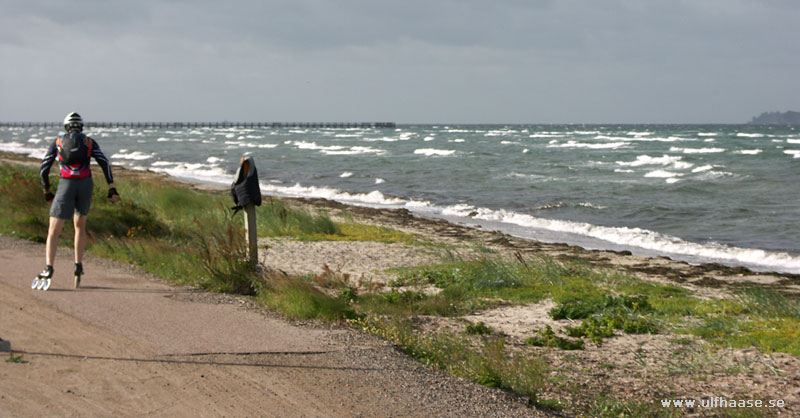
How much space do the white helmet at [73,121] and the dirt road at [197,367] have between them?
1835 mm

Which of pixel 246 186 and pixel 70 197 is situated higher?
pixel 246 186

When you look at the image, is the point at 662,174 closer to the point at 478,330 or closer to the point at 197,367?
the point at 478,330

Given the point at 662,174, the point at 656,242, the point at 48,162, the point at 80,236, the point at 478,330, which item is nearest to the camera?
the point at 478,330

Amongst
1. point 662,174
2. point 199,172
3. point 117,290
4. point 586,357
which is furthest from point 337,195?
point 586,357

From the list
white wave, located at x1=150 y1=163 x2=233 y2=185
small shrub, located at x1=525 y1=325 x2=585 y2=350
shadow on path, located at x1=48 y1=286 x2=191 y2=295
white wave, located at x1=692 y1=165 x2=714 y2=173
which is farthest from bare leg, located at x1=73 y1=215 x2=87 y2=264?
white wave, located at x1=692 y1=165 x2=714 y2=173

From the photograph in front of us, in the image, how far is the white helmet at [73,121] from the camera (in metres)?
7.61

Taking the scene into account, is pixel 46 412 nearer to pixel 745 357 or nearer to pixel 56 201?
pixel 56 201

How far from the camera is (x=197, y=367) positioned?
5223mm

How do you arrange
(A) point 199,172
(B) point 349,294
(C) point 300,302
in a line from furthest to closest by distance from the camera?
(A) point 199,172
(B) point 349,294
(C) point 300,302

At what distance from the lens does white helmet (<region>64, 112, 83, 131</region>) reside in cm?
761

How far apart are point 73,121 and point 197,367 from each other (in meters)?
3.83

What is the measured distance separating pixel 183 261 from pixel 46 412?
4.49 m

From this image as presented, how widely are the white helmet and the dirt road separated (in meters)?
1.84

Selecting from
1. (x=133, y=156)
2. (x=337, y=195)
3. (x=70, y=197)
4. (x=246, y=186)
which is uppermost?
(x=246, y=186)
